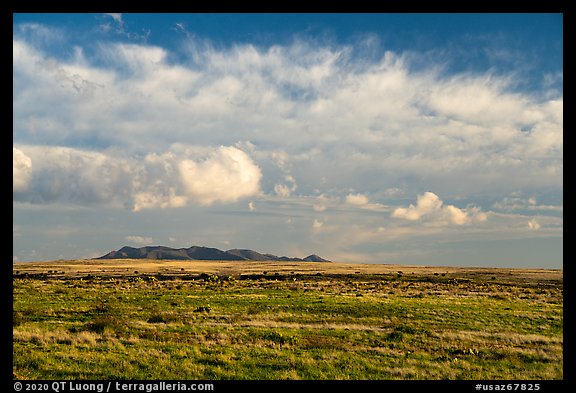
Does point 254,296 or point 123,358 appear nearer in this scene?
point 123,358

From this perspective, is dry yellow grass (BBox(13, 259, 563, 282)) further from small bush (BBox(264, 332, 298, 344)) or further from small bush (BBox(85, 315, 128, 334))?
small bush (BBox(264, 332, 298, 344))

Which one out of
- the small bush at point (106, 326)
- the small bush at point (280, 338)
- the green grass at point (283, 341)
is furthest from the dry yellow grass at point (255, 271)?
the small bush at point (280, 338)

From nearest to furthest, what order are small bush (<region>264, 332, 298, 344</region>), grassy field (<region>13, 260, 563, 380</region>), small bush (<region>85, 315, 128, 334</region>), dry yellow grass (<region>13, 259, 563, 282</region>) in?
grassy field (<region>13, 260, 563, 380</region>) → small bush (<region>264, 332, 298, 344</region>) → small bush (<region>85, 315, 128, 334</region>) → dry yellow grass (<region>13, 259, 563, 282</region>)

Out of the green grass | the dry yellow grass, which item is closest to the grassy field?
the green grass

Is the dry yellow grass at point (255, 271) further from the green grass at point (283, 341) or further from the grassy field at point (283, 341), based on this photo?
the green grass at point (283, 341)

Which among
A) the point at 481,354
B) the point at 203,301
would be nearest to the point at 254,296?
the point at 203,301

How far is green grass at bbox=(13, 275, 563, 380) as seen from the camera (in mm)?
13750
